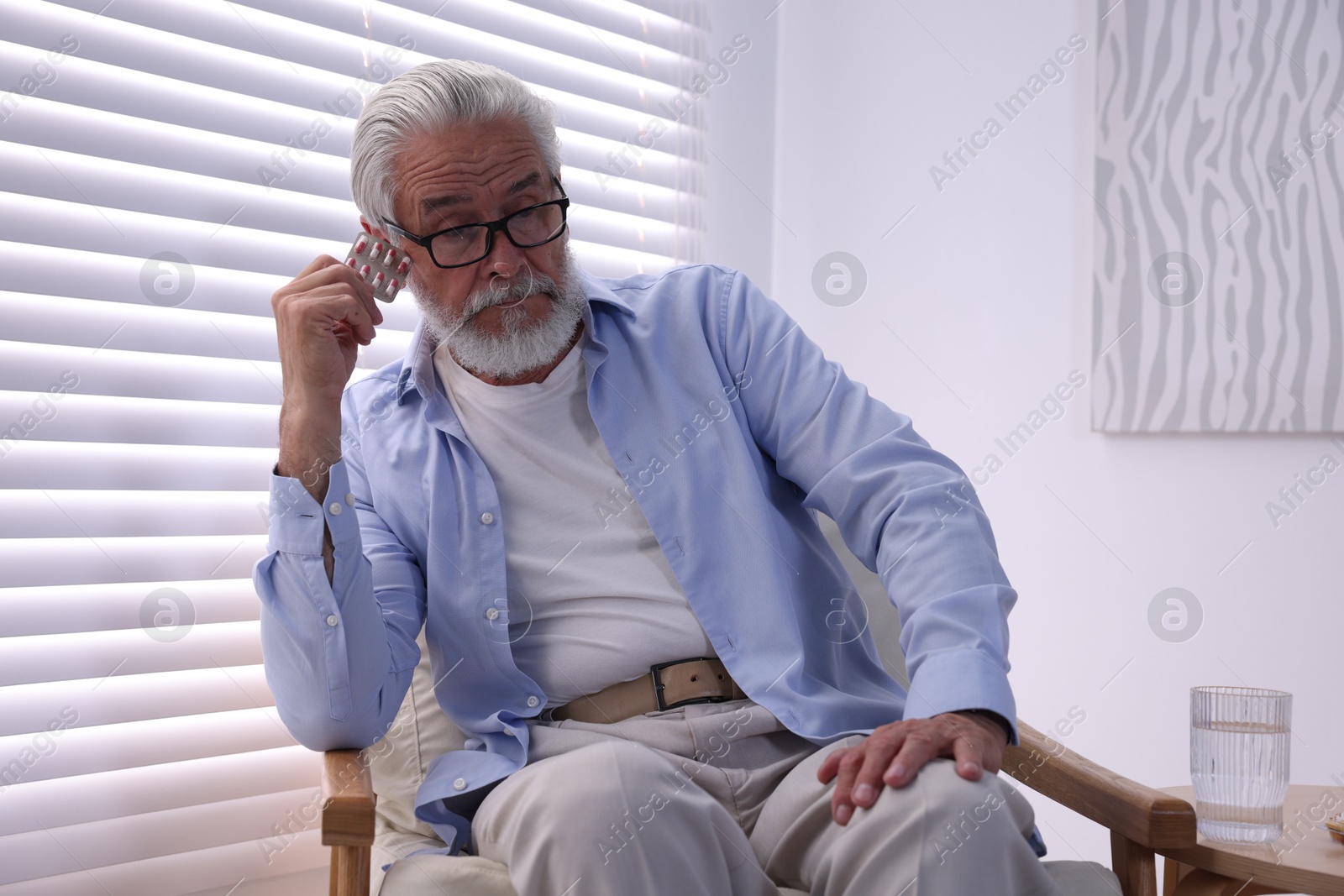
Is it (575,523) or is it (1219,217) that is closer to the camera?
(575,523)

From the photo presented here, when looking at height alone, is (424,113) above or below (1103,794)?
above

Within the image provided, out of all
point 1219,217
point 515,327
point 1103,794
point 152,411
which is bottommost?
point 1103,794

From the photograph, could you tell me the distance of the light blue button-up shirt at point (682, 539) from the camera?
58.4 inches

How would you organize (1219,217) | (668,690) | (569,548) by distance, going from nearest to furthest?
(668,690) < (569,548) < (1219,217)

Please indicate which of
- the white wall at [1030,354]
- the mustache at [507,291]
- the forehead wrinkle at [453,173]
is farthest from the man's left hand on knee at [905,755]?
the white wall at [1030,354]

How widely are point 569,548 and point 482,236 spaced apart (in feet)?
1.70

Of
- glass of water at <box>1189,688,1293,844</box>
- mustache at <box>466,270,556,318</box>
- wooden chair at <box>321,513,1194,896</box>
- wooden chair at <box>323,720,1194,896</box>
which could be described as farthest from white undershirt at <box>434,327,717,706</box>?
glass of water at <box>1189,688,1293,844</box>

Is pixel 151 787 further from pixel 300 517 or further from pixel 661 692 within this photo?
pixel 661 692

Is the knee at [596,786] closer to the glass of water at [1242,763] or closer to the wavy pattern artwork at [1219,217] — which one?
the glass of water at [1242,763]

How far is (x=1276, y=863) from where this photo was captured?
1381 millimetres

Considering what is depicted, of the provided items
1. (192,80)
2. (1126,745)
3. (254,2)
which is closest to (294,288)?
(192,80)

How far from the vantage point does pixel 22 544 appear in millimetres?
1662

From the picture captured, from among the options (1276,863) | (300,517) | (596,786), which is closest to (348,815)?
(596,786)

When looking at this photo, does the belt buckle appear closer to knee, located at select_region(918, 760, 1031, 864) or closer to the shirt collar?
knee, located at select_region(918, 760, 1031, 864)
